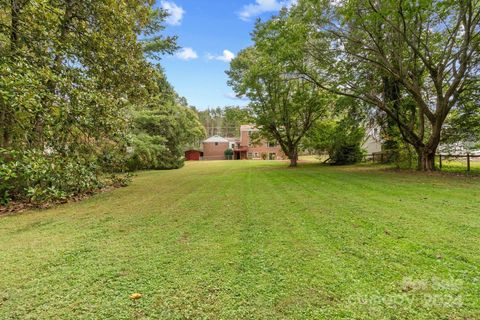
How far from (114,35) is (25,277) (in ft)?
19.2

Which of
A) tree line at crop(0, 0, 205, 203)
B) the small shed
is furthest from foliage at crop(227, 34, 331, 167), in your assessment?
the small shed

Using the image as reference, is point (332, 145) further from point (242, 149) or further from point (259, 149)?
point (242, 149)

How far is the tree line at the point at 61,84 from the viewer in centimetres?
374

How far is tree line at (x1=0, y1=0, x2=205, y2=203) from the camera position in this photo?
3.74 meters

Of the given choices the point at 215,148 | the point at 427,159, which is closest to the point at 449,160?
the point at 427,159

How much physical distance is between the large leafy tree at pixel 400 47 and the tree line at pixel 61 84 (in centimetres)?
728

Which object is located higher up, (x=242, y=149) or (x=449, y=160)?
(x=242, y=149)

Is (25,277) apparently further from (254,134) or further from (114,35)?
(254,134)

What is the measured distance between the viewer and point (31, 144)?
15.5 feet

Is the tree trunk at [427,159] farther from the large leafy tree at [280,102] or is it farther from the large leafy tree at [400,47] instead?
the large leafy tree at [280,102]

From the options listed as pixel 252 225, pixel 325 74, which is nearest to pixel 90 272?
pixel 252 225

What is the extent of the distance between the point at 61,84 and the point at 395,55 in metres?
12.2

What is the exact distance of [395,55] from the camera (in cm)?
1110

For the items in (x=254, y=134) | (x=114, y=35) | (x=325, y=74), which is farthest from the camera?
(x=254, y=134)
